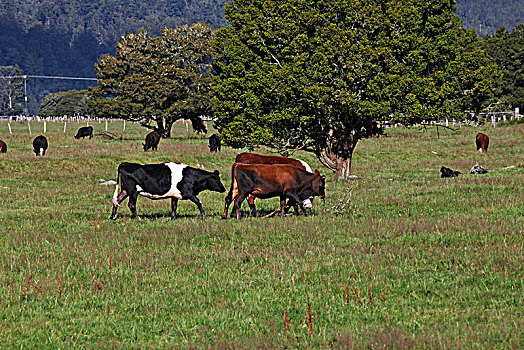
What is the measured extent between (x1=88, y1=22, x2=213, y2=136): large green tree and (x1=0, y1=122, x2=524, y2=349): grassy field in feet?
131

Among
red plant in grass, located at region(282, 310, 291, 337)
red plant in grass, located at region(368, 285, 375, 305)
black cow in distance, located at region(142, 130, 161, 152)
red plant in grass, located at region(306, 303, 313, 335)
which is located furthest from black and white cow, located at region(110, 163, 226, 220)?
black cow in distance, located at region(142, 130, 161, 152)

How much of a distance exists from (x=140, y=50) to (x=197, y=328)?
59.4 metres

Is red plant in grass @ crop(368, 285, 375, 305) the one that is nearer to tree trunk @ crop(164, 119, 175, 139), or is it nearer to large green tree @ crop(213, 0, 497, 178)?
large green tree @ crop(213, 0, 497, 178)

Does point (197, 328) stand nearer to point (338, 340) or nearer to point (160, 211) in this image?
point (338, 340)

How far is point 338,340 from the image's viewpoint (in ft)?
22.9

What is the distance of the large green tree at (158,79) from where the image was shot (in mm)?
59281

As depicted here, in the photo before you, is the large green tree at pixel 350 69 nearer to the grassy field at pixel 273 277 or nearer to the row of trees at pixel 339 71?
the row of trees at pixel 339 71

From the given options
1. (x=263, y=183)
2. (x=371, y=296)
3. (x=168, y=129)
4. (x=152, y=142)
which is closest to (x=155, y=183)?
(x=263, y=183)

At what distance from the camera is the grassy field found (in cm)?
738

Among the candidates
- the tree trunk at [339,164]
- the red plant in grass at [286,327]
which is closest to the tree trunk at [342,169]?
the tree trunk at [339,164]

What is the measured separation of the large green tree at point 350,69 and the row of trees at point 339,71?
0.16 ft

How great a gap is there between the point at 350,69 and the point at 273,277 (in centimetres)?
1872

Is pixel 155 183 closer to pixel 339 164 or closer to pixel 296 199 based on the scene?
pixel 296 199

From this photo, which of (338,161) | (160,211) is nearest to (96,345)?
(160,211)
